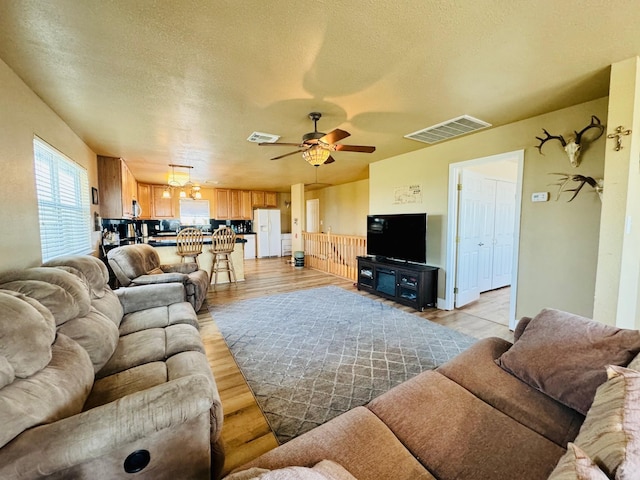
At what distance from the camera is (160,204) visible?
7855mm

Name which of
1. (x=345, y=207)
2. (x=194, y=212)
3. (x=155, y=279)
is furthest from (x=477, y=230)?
(x=194, y=212)

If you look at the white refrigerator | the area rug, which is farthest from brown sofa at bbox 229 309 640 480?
the white refrigerator

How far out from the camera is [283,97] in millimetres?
2420

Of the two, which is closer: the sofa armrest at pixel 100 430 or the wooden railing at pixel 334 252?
the sofa armrest at pixel 100 430

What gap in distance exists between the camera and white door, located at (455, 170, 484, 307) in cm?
399

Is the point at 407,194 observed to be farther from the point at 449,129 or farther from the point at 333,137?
the point at 333,137

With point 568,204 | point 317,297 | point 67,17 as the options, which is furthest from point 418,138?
point 67,17

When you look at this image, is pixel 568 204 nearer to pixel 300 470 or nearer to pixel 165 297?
pixel 300 470

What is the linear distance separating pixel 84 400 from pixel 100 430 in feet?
1.72

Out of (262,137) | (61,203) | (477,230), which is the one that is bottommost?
(477,230)

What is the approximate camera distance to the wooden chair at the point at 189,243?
4922 millimetres

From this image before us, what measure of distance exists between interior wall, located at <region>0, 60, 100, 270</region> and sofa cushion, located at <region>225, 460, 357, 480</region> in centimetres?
226

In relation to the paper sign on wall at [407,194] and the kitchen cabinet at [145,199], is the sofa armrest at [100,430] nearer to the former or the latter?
the paper sign on wall at [407,194]

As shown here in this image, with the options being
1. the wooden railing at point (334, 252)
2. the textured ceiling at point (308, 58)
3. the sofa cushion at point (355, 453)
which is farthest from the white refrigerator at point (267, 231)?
the sofa cushion at point (355, 453)
